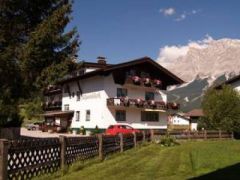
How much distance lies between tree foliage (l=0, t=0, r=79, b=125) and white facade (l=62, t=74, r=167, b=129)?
66.6 ft

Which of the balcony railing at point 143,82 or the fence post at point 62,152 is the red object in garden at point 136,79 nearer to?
the balcony railing at point 143,82

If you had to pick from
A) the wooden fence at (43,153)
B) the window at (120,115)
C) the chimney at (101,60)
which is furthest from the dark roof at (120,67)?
the wooden fence at (43,153)

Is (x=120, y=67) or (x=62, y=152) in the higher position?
(x=120, y=67)

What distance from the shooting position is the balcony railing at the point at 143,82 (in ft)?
175

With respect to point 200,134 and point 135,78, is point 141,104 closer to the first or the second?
point 135,78

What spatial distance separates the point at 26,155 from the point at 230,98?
34667 mm

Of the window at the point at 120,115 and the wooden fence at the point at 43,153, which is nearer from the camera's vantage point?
the wooden fence at the point at 43,153

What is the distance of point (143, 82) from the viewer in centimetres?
→ 5475

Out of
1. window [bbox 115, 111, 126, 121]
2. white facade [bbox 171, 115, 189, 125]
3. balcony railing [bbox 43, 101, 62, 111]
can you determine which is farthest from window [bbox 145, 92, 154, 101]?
white facade [bbox 171, 115, 189, 125]

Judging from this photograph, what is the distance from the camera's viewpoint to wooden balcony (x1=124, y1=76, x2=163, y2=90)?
53250 millimetres

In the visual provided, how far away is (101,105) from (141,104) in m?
5.49

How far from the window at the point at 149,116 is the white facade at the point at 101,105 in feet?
1.66

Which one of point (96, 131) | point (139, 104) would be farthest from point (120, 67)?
point (96, 131)

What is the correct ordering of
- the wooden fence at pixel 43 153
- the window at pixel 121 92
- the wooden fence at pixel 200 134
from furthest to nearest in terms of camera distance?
1. the window at pixel 121 92
2. the wooden fence at pixel 200 134
3. the wooden fence at pixel 43 153
